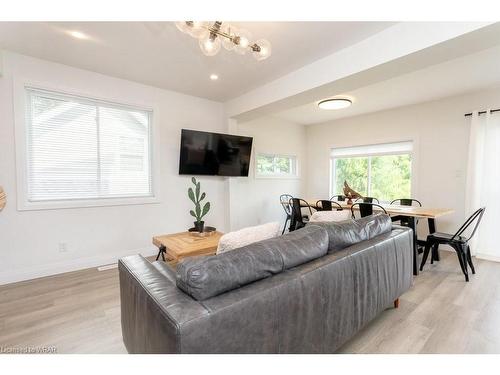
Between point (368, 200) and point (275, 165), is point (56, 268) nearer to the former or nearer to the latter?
point (275, 165)

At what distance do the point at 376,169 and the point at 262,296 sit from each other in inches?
190

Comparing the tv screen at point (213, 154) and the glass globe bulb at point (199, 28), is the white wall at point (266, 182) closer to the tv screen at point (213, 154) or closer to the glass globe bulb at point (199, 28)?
the tv screen at point (213, 154)

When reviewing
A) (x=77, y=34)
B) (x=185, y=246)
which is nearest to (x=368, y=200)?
(x=185, y=246)

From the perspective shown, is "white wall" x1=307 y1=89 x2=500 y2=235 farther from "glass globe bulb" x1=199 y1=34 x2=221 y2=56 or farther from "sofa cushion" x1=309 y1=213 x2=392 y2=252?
"glass globe bulb" x1=199 y1=34 x2=221 y2=56

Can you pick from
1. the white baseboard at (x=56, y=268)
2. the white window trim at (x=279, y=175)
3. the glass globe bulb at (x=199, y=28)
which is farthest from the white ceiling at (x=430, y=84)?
the white baseboard at (x=56, y=268)

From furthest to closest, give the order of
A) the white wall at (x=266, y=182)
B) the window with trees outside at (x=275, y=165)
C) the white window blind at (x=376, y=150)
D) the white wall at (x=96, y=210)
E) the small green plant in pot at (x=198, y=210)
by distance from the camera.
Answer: the window with trees outside at (x=275, y=165), the white wall at (x=266, y=182), the white window blind at (x=376, y=150), the small green plant in pot at (x=198, y=210), the white wall at (x=96, y=210)

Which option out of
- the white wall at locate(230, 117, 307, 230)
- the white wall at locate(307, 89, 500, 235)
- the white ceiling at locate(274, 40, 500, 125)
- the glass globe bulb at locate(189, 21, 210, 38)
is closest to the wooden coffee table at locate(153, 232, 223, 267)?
the white wall at locate(230, 117, 307, 230)

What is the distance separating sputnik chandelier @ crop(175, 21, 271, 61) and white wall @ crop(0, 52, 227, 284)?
7.13ft

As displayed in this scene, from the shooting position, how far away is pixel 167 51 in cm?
266

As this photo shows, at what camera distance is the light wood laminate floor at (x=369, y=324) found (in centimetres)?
171

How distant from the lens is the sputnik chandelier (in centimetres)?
173

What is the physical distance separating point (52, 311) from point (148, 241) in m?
1.61

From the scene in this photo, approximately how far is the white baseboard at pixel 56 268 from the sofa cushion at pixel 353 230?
117 inches

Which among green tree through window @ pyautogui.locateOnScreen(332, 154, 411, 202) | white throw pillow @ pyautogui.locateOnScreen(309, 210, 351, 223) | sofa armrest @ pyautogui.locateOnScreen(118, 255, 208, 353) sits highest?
green tree through window @ pyautogui.locateOnScreen(332, 154, 411, 202)
